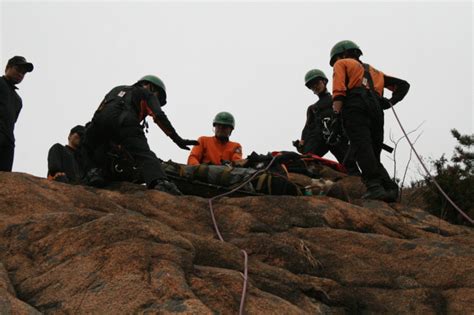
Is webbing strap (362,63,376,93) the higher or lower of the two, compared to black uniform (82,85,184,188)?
higher

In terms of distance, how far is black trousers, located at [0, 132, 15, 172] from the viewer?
8.23m

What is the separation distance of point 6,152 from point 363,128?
14.9 ft

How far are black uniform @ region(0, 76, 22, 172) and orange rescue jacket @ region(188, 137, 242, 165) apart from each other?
287cm

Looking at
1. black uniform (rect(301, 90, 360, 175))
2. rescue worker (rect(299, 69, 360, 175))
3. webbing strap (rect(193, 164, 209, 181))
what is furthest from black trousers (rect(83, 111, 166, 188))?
black uniform (rect(301, 90, 360, 175))

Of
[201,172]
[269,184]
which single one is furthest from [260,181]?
[201,172]

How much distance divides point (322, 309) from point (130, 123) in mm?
4263

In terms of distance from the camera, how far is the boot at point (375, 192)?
27.3 feet

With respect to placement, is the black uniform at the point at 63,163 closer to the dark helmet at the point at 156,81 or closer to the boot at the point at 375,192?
the dark helmet at the point at 156,81

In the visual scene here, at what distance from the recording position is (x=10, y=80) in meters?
8.72

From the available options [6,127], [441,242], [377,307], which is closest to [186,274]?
[377,307]

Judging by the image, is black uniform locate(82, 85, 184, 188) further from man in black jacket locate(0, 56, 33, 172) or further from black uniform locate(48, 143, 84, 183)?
man in black jacket locate(0, 56, 33, 172)

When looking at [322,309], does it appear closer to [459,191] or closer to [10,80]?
[10,80]

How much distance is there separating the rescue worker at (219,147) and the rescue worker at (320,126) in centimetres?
137

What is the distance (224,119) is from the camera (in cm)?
1083
